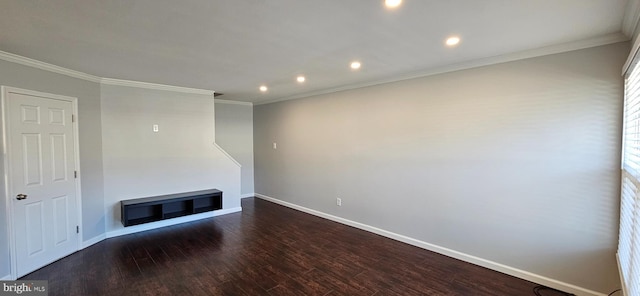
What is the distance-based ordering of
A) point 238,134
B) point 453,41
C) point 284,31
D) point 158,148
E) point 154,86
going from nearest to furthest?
point 284,31 → point 453,41 → point 154,86 → point 158,148 → point 238,134

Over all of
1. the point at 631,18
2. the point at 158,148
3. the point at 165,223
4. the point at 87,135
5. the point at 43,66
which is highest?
the point at 43,66

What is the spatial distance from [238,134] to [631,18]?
641 cm

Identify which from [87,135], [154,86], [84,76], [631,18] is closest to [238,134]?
[154,86]

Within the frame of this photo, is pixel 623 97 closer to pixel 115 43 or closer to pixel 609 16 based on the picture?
pixel 609 16

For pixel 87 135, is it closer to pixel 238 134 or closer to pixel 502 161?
pixel 238 134

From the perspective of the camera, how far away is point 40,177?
10.3 ft

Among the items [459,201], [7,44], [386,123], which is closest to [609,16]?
[459,201]

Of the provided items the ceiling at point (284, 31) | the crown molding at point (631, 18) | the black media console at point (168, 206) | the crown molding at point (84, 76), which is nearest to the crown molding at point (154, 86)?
the crown molding at point (84, 76)

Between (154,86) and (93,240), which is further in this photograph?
(154,86)

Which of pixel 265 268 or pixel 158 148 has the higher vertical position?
pixel 158 148

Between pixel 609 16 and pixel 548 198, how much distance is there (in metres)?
1.68

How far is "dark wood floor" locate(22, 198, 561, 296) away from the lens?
2703mm

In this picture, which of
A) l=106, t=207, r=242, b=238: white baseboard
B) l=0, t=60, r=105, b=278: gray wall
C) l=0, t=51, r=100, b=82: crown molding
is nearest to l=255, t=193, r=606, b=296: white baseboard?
l=106, t=207, r=242, b=238: white baseboard

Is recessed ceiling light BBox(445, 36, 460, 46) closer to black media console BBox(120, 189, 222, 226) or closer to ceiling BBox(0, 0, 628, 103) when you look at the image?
ceiling BBox(0, 0, 628, 103)
